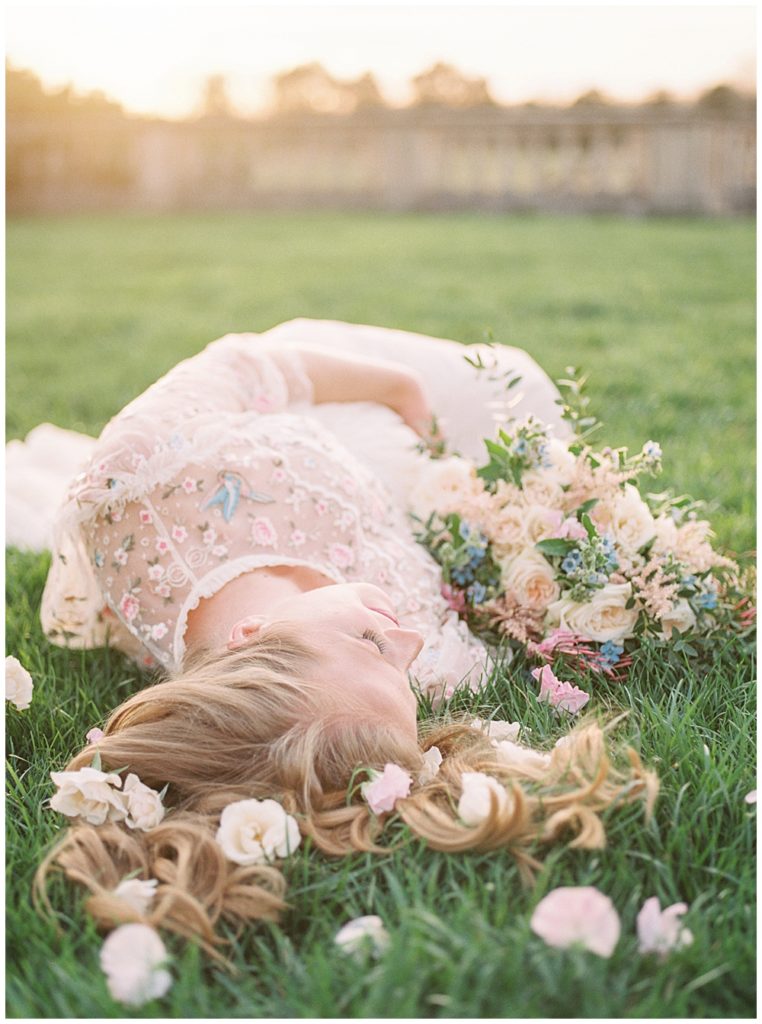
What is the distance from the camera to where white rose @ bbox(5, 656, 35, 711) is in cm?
165

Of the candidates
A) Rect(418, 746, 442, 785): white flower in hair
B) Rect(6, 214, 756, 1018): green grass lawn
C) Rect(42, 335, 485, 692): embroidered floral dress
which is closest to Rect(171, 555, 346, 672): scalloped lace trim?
Rect(42, 335, 485, 692): embroidered floral dress

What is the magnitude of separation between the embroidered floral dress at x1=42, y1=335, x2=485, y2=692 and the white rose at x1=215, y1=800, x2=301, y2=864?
16.8 inches

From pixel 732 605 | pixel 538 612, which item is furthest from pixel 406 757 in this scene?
pixel 732 605

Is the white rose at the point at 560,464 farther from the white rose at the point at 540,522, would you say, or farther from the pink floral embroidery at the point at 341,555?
the pink floral embroidery at the point at 341,555

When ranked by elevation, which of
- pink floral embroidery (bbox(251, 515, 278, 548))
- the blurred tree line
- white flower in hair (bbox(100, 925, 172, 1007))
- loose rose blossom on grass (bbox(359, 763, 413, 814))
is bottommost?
white flower in hair (bbox(100, 925, 172, 1007))

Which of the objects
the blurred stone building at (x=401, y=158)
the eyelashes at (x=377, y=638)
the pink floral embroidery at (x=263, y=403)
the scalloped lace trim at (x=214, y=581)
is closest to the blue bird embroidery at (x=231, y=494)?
the scalloped lace trim at (x=214, y=581)

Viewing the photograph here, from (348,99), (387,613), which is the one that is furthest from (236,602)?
(348,99)

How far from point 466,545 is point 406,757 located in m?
0.66

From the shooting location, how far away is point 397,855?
127 cm

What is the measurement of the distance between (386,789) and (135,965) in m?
0.38

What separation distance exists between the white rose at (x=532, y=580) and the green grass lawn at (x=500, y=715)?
144mm

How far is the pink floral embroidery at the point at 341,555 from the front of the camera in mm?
1864

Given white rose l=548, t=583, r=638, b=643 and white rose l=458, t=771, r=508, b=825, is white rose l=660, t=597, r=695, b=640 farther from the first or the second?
white rose l=458, t=771, r=508, b=825

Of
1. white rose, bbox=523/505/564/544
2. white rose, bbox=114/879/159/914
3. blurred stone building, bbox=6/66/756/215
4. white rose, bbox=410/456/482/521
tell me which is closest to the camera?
white rose, bbox=114/879/159/914
